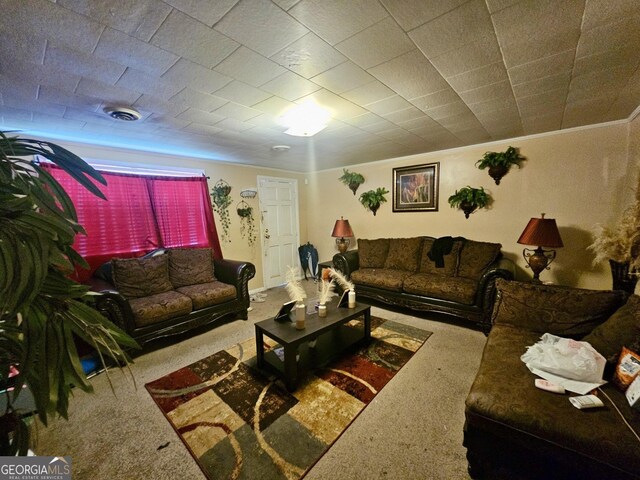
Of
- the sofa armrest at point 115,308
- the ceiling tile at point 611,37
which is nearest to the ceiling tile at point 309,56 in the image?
the ceiling tile at point 611,37

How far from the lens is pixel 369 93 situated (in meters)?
1.87

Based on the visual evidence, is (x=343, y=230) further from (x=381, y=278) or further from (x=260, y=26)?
(x=260, y=26)

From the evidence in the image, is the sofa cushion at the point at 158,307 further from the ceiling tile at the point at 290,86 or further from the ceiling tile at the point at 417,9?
the ceiling tile at the point at 417,9

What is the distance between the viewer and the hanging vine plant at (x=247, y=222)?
4.33 meters

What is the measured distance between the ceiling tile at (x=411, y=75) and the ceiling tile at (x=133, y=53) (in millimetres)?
1189

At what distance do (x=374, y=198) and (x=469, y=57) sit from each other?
118 inches

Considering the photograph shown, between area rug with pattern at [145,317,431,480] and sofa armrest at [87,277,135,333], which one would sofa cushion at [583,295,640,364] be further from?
sofa armrest at [87,277,135,333]

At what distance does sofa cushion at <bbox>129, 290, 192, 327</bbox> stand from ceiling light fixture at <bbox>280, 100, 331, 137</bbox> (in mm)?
2112

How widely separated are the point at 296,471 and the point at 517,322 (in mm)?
1813

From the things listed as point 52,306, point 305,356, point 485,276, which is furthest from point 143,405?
point 485,276

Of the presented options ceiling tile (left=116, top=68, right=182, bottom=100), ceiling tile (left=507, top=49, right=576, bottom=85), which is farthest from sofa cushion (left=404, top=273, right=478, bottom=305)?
ceiling tile (left=116, top=68, right=182, bottom=100)

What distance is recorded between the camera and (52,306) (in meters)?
0.75

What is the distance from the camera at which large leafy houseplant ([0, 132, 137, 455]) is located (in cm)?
65

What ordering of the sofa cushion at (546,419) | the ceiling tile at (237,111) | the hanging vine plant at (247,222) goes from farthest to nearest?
the hanging vine plant at (247,222), the ceiling tile at (237,111), the sofa cushion at (546,419)
